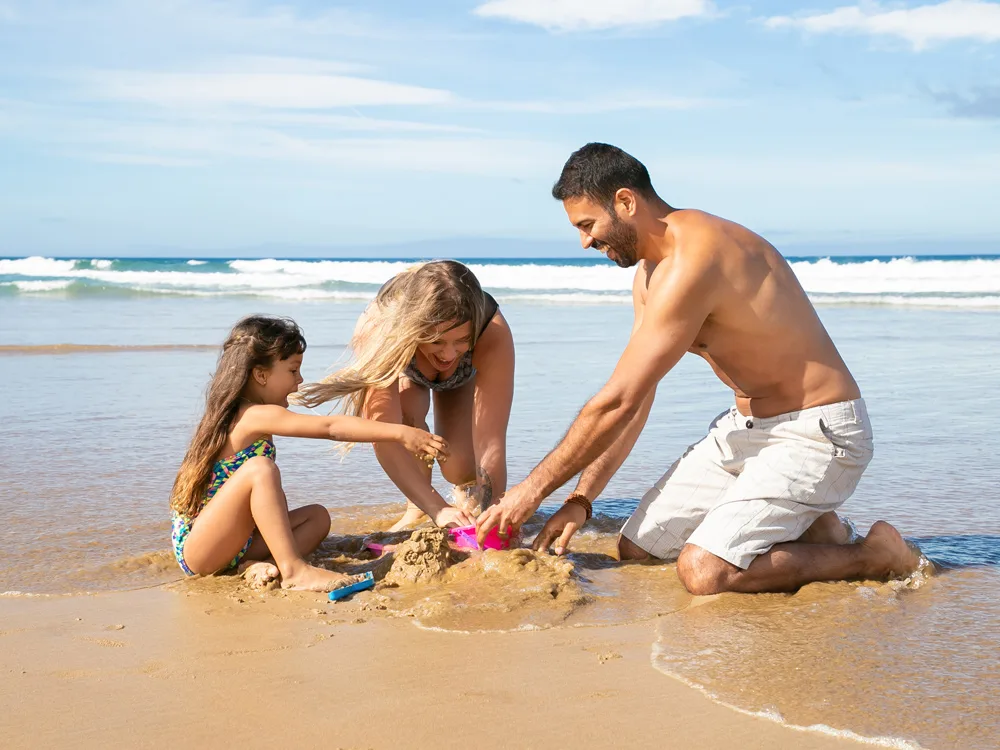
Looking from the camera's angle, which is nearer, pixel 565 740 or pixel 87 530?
pixel 565 740

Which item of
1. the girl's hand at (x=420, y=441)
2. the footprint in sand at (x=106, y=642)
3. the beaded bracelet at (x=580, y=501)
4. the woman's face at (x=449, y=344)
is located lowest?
A: the footprint in sand at (x=106, y=642)

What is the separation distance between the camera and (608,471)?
173 inches

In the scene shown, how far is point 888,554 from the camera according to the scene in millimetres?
3775

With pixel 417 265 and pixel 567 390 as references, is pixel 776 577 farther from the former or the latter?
pixel 567 390

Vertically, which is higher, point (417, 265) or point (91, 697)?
point (417, 265)

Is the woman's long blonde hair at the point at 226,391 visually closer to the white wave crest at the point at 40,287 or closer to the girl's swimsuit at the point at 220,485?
the girl's swimsuit at the point at 220,485

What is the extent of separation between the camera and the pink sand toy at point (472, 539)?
13.0 feet

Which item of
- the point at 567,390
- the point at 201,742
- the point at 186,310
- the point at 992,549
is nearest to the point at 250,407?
the point at 201,742

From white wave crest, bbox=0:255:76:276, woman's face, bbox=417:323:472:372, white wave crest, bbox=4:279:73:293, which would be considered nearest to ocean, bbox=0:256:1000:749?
woman's face, bbox=417:323:472:372

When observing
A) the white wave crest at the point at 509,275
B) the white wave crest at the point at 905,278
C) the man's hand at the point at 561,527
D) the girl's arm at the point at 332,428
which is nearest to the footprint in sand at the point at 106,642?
the girl's arm at the point at 332,428

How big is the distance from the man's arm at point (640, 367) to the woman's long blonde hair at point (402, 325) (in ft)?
3.15

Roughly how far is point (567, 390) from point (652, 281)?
493 centimetres

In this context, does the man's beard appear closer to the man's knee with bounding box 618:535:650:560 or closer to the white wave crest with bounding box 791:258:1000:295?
the man's knee with bounding box 618:535:650:560

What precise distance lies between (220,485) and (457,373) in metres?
1.52
